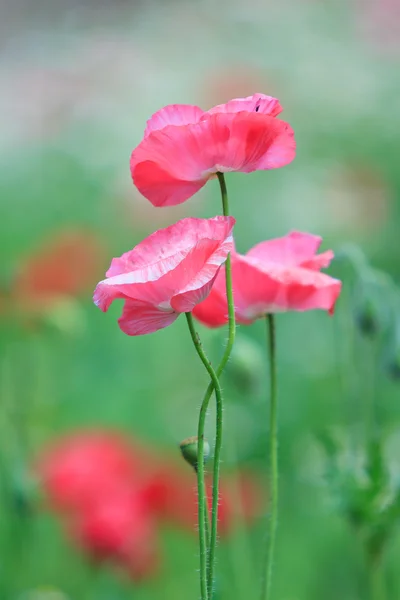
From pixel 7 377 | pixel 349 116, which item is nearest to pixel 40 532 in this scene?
pixel 7 377

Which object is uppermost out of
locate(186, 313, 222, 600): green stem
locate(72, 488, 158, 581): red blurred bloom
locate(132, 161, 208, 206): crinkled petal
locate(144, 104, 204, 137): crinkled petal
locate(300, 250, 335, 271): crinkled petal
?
locate(144, 104, 204, 137): crinkled petal

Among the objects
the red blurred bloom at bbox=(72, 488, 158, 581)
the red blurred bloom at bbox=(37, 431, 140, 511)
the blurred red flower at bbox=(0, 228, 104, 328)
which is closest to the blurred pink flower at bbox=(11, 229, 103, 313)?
the blurred red flower at bbox=(0, 228, 104, 328)

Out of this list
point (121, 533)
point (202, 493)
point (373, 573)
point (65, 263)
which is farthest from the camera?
point (65, 263)

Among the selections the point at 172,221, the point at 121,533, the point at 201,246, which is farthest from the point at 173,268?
the point at 172,221

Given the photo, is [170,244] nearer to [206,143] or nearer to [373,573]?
[206,143]

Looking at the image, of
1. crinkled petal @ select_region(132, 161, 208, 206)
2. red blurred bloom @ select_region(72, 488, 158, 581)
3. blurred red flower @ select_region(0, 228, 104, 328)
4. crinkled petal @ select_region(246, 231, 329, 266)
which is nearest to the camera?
crinkled petal @ select_region(132, 161, 208, 206)

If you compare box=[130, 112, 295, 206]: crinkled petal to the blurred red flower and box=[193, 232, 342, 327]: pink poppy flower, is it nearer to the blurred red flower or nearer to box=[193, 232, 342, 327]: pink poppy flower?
box=[193, 232, 342, 327]: pink poppy flower
